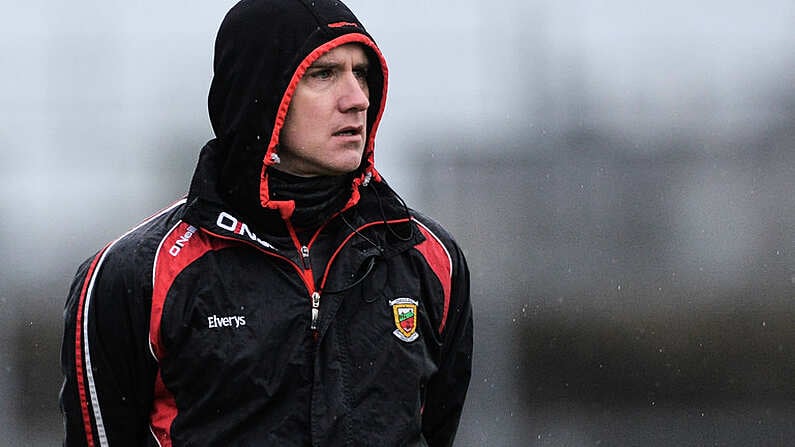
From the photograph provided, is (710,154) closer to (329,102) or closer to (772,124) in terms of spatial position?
(772,124)

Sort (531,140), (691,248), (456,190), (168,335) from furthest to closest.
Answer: (691,248)
(531,140)
(456,190)
(168,335)

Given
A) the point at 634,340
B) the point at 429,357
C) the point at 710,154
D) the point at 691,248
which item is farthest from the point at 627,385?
the point at 429,357

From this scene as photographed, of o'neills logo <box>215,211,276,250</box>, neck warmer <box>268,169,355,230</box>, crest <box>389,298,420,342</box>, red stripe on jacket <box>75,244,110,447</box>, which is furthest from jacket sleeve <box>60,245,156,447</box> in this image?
crest <box>389,298,420,342</box>

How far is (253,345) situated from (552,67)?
4571 mm

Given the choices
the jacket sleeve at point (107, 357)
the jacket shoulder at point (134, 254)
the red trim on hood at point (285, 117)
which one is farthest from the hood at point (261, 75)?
the jacket sleeve at point (107, 357)

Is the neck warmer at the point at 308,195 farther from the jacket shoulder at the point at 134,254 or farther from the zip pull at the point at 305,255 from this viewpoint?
the jacket shoulder at the point at 134,254

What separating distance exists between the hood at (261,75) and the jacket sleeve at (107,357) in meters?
0.22

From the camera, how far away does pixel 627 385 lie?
656cm

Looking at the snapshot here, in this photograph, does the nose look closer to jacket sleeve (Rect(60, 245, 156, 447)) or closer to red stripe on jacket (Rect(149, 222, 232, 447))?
red stripe on jacket (Rect(149, 222, 232, 447))

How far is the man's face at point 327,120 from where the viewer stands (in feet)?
6.07

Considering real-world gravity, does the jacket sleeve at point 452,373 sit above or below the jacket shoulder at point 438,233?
below

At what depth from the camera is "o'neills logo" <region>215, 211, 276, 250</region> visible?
1.78 m

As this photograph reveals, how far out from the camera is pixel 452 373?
6.88ft

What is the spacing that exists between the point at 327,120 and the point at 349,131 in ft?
0.13
